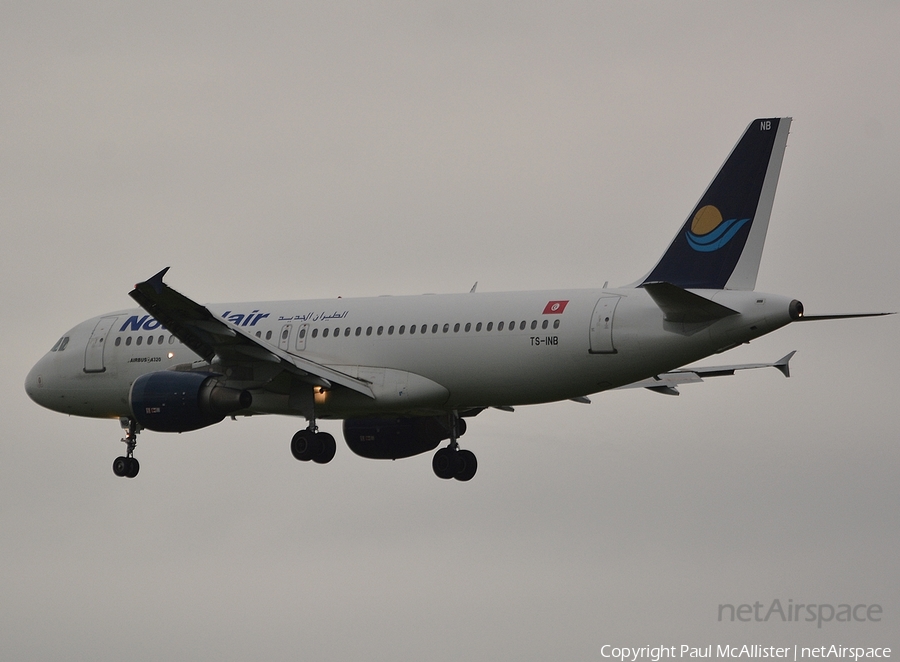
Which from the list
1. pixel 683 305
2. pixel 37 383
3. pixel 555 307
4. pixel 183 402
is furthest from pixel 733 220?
pixel 37 383

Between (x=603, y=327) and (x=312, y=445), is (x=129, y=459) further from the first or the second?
(x=603, y=327)

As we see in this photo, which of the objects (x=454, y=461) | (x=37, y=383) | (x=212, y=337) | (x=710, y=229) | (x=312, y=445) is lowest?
(x=312, y=445)

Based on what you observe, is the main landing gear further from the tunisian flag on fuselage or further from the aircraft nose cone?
the aircraft nose cone

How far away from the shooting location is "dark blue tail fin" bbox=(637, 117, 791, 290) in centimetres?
3897

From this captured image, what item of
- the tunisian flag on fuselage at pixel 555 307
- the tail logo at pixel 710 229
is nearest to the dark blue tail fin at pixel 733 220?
the tail logo at pixel 710 229

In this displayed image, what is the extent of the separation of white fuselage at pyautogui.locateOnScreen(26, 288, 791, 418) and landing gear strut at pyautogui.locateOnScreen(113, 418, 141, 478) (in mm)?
666

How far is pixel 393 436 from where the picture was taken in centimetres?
4766

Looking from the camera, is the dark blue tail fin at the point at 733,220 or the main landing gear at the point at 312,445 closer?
the dark blue tail fin at the point at 733,220

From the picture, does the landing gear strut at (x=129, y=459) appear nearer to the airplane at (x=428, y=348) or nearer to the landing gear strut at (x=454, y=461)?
the airplane at (x=428, y=348)

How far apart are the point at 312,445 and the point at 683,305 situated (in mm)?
10648

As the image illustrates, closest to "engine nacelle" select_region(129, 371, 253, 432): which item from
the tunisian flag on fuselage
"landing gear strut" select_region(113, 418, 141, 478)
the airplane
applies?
the airplane

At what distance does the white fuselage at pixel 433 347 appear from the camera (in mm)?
38469

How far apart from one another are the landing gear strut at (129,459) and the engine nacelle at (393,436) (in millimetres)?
5836

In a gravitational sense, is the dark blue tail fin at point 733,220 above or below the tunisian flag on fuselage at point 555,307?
above
